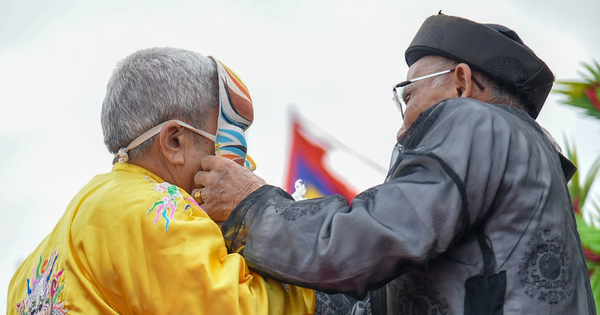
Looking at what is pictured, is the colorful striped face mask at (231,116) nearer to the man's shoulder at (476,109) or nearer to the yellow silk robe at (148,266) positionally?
the yellow silk robe at (148,266)

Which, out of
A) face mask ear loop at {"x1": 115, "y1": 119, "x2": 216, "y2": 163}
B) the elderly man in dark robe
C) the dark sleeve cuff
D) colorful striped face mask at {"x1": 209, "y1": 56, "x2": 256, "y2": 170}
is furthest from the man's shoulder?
face mask ear loop at {"x1": 115, "y1": 119, "x2": 216, "y2": 163}

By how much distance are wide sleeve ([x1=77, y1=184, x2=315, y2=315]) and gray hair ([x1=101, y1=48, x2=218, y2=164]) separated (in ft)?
1.40

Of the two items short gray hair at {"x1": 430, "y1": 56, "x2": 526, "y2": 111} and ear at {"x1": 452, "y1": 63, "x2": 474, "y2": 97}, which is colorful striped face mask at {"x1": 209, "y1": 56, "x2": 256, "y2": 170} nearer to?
ear at {"x1": 452, "y1": 63, "x2": 474, "y2": 97}

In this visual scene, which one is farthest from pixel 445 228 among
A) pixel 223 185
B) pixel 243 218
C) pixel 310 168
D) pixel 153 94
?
pixel 310 168

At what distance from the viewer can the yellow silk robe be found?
2.80 meters

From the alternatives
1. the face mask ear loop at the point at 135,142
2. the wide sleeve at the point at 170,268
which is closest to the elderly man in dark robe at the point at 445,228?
the wide sleeve at the point at 170,268

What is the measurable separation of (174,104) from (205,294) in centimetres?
91

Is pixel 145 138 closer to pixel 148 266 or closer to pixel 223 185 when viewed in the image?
pixel 223 185

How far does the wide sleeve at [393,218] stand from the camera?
8.97ft

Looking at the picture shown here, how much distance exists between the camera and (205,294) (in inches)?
110

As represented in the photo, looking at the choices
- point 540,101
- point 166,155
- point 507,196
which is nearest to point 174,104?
point 166,155

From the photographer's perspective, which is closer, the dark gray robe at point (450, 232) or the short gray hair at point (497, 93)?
the dark gray robe at point (450, 232)

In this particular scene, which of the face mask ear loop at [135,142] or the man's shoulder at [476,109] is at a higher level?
the man's shoulder at [476,109]

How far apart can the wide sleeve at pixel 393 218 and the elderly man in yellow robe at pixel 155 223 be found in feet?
0.62
